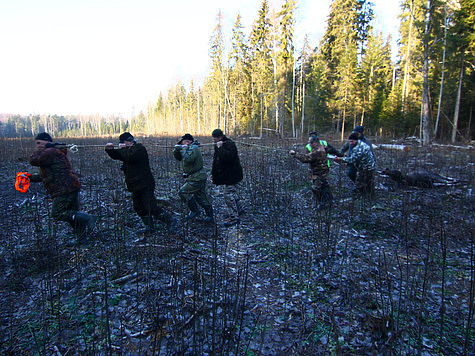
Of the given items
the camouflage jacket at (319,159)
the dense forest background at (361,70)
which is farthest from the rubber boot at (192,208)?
the dense forest background at (361,70)

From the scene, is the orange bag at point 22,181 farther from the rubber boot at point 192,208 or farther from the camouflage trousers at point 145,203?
the rubber boot at point 192,208

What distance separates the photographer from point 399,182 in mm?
8234

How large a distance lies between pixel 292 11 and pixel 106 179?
25030mm

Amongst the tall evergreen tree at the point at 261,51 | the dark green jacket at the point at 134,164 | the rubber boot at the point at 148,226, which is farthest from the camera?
the tall evergreen tree at the point at 261,51

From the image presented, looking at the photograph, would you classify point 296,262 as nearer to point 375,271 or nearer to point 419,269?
point 375,271

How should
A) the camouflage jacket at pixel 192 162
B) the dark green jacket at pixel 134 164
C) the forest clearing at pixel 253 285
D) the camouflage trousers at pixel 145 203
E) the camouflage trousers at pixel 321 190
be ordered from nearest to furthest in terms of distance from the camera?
the forest clearing at pixel 253 285, the dark green jacket at pixel 134 164, the camouflage trousers at pixel 145 203, the camouflage jacket at pixel 192 162, the camouflage trousers at pixel 321 190

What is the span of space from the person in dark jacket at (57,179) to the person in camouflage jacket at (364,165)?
20.3ft

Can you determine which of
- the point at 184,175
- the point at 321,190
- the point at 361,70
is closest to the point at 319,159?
the point at 321,190

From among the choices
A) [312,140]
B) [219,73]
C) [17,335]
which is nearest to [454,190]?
[312,140]

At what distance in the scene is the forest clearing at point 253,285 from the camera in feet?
8.86

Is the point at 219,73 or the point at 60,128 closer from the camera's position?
the point at 219,73

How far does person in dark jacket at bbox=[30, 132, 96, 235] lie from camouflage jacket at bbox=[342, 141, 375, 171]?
21.8ft

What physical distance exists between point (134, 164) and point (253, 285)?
330 cm

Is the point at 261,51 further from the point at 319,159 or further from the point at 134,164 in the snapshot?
the point at 134,164
